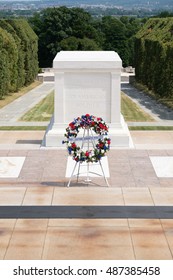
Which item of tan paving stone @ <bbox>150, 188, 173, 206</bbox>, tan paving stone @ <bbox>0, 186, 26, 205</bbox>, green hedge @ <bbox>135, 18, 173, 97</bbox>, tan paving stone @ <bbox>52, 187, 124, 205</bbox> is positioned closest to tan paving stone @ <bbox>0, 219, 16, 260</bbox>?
tan paving stone @ <bbox>0, 186, 26, 205</bbox>

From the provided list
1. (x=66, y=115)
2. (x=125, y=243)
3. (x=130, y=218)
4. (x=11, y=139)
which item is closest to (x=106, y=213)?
(x=130, y=218)

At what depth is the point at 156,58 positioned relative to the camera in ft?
125

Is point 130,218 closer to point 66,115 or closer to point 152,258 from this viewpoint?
point 152,258

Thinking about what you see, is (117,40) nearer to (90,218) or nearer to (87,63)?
(87,63)

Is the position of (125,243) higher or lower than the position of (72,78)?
lower

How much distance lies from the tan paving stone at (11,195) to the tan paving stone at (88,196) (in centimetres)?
77

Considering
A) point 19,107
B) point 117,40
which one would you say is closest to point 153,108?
point 19,107

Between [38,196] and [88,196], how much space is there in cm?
113

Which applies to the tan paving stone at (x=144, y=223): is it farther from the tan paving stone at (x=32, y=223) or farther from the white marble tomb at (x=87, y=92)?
the white marble tomb at (x=87, y=92)

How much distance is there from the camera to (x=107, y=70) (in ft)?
56.6

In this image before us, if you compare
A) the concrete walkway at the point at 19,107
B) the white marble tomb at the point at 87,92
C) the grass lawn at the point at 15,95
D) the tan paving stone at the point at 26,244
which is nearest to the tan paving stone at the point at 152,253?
the tan paving stone at the point at 26,244

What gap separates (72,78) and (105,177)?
5.09 metres

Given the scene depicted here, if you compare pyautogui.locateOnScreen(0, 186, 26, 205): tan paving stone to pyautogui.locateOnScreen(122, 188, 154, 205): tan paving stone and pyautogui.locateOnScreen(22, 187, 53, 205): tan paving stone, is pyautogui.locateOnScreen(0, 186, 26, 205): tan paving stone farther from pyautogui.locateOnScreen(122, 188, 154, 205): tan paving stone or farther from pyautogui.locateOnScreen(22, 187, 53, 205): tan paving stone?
pyautogui.locateOnScreen(122, 188, 154, 205): tan paving stone

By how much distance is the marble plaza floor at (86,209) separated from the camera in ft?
30.4
